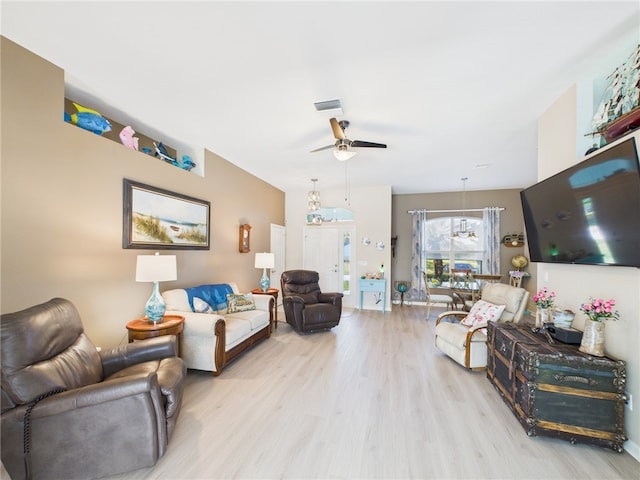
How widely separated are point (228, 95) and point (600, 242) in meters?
3.47

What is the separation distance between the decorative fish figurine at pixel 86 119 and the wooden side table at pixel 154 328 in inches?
78.8

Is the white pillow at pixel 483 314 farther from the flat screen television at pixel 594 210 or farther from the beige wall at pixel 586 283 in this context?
the flat screen television at pixel 594 210

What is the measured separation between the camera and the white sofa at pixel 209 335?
2854mm

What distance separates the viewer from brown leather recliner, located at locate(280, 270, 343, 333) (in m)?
4.34

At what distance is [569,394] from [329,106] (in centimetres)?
324

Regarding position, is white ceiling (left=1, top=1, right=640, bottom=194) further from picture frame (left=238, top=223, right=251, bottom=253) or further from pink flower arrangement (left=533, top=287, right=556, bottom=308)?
pink flower arrangement (left=533, top=287, right=556, bottom=308)

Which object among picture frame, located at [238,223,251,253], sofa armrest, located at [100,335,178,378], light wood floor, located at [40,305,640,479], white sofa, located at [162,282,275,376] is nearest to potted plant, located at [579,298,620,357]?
light wood floor, located at [40,305,640,479]

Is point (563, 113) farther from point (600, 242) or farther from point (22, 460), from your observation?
point (22, 460)

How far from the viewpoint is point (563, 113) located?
2.53 m

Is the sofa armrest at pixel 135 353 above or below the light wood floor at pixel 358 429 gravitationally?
above

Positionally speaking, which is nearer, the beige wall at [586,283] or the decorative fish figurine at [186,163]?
the beige wall at [586,283]

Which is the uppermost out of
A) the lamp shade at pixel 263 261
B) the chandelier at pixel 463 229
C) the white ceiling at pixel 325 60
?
the white ceiling at pixel 325 60

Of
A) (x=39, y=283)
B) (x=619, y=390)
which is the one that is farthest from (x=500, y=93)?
(x=39, y=283)

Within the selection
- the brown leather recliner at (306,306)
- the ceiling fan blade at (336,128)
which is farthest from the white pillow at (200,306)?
the ceiling fan blade at (336,128)
